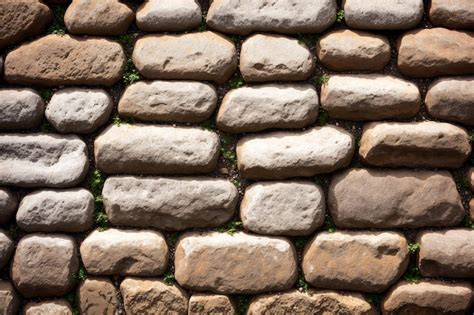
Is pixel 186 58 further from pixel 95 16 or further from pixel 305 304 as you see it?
pixel 305 304

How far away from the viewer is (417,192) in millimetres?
1824

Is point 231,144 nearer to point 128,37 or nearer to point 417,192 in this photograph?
point 128,37

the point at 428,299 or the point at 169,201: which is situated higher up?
the point at 169,201

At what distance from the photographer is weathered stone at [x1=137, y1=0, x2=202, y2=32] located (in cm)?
184

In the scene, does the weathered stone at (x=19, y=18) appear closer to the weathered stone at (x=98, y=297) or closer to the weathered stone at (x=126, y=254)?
the weathered stone at (x=126, y=254)

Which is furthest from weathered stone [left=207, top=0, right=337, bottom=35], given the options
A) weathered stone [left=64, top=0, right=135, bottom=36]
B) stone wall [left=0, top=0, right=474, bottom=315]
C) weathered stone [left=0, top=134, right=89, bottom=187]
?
weathered stone [left=0, top=134, right=89, bottom=187]

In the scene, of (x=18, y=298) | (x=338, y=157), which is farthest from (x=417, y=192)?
(x=18, y=298)

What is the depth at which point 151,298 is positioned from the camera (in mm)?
1813

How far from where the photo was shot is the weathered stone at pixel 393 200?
5.98 feet

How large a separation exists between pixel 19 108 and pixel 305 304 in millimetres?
1260

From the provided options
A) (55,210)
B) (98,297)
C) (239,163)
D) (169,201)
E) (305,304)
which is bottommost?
(98,297)

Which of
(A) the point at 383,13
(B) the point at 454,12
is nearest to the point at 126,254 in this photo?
(A) the point at 383,13

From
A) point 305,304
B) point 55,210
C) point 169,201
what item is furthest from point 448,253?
point 55,210

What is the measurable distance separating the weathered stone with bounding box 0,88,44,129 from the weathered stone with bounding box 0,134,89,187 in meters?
0.05
